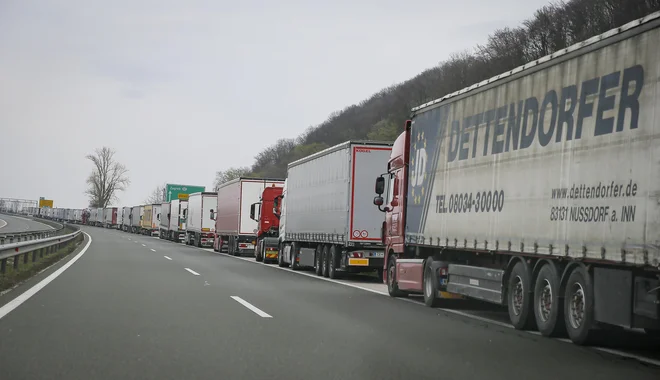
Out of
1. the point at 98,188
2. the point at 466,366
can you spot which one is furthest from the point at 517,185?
the point at 98,188

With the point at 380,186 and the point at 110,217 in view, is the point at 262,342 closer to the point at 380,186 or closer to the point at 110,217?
the point at 380,186

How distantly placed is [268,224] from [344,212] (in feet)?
41.4

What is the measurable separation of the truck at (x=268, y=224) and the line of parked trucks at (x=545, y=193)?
549 inches

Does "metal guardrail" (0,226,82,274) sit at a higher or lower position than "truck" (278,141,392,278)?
lower

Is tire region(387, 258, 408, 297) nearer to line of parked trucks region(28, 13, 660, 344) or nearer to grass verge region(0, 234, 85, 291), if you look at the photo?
line of parked trucks region(28, 13, 660, 344)

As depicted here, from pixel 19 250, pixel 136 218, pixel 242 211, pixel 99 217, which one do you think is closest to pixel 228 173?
pixel 99 217

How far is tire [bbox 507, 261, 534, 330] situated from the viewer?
404 inches

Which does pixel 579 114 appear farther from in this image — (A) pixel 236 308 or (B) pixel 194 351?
(A) pixel 236 308

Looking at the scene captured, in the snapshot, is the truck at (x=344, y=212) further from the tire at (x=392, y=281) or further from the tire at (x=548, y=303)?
the tire at (x=548, y=303)

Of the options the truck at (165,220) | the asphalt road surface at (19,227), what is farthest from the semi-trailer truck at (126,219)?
the truck at (165,220)

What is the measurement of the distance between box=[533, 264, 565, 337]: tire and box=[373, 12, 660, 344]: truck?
0.06ft

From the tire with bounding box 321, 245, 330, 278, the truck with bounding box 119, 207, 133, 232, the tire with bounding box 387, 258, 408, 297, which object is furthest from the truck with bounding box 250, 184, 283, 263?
the truck with bounding box 119, 207, 133, 232

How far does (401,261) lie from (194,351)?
8.20 metres

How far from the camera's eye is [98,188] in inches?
5182
